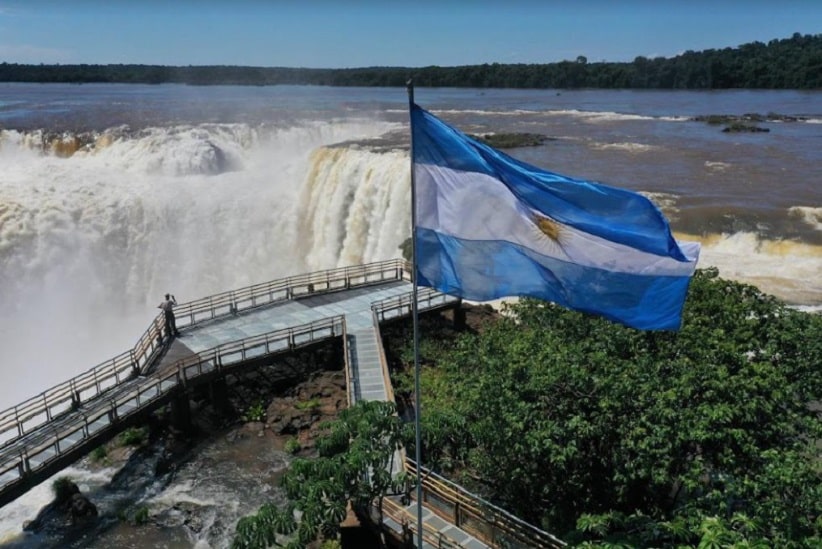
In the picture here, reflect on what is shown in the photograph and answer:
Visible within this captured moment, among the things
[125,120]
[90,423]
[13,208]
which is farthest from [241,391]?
[125,120]

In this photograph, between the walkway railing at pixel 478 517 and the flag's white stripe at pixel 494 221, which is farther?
the walkway railing at pixel 478 517

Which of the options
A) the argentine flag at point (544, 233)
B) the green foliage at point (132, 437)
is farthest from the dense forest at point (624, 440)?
the green foliage at point (132, 437)

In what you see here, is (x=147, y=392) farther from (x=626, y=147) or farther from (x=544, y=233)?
(x=626, y=147)

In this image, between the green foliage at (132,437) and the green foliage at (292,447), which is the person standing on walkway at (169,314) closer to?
the green foliage at (132,437)

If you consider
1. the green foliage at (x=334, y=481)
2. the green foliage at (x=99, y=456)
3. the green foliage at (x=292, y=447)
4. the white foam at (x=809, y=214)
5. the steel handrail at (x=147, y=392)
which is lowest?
the green foliage at (x=99, y=456)

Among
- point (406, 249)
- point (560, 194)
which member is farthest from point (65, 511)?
point (406, 249)

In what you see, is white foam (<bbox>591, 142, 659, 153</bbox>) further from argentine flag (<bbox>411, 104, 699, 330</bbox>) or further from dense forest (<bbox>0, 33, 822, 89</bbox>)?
dense forest (<bbox>0, 33, 822, 89</bbox>)

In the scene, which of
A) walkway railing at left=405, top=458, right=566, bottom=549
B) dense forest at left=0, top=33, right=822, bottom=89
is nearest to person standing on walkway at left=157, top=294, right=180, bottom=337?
walkway railing at left=405, top=458, right=566, bottom=549
